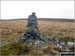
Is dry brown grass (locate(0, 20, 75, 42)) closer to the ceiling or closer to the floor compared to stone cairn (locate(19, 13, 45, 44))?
closer to the floor

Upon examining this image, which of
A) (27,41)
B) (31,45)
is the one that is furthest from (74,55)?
(27,41)

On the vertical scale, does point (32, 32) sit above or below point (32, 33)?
above

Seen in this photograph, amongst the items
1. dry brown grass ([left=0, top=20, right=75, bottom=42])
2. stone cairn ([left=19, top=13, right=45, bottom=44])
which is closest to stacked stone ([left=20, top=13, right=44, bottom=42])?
stone cairn ([left=19, top=13, right=45, bottom=44])

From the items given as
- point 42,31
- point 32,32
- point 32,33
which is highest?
point 32,32

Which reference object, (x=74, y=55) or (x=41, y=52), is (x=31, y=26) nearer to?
(x=41, y=52)

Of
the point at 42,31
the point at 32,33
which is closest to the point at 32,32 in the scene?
the point at 32,33

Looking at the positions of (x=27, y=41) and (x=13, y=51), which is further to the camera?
(x=27, y=41)

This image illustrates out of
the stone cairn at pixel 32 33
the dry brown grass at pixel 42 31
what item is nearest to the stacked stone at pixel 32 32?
the stone cairn at pixel 32 33

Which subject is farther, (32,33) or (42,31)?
(42,31)

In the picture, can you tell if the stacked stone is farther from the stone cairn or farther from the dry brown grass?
the dry brown grass

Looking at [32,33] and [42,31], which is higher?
[32,33]

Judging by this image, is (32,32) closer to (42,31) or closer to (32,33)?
(32,33)
